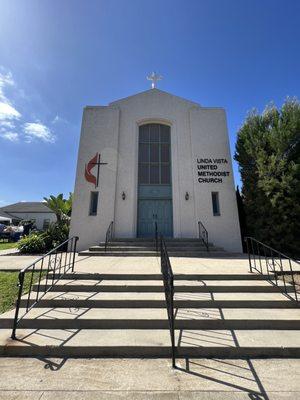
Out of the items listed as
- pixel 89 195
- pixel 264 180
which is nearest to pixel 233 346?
pixel 264 180

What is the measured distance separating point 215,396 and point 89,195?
10.2 metres

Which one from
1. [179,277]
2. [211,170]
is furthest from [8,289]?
[211,170]

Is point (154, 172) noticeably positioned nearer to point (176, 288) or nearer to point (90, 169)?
point (90, 169)

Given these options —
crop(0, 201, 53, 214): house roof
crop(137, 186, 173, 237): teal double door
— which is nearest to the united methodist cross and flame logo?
crop(137, 186, 173, 237): teal double door

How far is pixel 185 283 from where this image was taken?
A: 494cm

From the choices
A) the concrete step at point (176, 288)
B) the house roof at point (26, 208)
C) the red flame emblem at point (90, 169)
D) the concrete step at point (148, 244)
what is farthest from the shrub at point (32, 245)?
the house roof at point (26, 208)

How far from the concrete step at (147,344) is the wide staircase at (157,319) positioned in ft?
0.04

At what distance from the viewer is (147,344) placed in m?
3.10

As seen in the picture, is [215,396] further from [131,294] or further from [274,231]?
[274,231]

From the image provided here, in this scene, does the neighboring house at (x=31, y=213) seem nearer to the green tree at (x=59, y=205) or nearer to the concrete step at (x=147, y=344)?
the green tree at (x=59, y=205)

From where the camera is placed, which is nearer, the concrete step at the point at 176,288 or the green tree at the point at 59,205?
the concrete step at the point at 176,288

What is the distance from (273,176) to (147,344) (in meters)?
9.58

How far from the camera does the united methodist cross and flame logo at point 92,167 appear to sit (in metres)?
11.5

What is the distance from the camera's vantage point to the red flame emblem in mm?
11461
